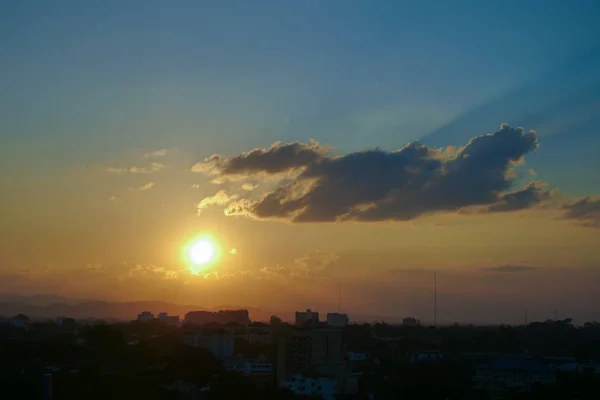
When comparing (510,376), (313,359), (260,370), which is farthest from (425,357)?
(260,370)

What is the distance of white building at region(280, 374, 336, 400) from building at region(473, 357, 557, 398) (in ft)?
23.1

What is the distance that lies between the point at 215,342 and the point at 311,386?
721 inches

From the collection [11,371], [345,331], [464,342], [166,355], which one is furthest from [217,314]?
[11,371]

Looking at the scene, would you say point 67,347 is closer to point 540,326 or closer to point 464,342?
point 464,342

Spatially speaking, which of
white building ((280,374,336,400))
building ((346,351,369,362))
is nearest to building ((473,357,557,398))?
white building ((280,374,336,400))

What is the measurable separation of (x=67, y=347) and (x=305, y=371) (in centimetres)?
1210

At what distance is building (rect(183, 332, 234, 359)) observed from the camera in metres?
49.4

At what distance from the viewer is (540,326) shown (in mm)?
89250

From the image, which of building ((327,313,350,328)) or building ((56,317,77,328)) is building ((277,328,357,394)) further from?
building ((327,313,350,328))

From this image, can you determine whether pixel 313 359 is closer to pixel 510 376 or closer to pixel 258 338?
pixel 510 376

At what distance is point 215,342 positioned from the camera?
164 ft

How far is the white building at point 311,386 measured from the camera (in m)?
32.2

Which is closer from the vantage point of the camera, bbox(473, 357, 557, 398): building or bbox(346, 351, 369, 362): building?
bbox(473, 357, 557, 398): building

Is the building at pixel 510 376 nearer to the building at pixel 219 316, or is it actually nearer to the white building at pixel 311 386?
the white building at pixel 311 386
